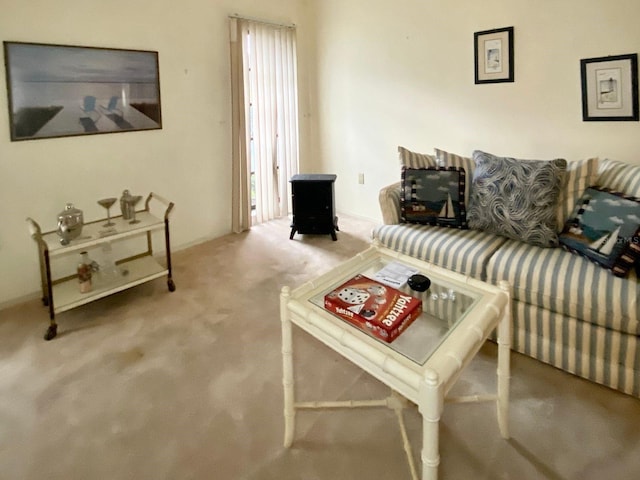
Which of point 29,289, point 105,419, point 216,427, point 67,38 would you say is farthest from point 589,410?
point 67,38

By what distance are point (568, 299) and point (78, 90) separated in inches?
128

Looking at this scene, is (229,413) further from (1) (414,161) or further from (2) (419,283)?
(1) (414,161)

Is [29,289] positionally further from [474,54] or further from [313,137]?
[474,54]

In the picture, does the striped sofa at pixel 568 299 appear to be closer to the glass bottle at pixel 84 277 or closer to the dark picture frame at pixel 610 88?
the dark picture frame at pixel 610 88

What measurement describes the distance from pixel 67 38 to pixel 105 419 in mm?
2480

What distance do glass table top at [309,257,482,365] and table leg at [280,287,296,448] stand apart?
0.41 feet

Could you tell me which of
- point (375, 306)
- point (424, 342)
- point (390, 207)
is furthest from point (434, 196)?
point (424, 342)

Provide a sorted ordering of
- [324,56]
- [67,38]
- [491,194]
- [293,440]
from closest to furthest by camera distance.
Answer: [293,440] < [491,194] < [67,38] < [324,56]

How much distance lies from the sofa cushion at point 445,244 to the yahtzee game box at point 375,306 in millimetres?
800

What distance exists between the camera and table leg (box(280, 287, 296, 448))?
1.64 meters

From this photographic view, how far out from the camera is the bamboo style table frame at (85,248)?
2470 millimetres

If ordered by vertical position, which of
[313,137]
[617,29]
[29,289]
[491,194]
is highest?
[617,29]

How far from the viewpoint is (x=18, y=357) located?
7.55ft

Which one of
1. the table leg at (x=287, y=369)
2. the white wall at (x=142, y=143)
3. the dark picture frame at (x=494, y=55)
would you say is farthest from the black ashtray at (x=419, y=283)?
the white wall at (x=142, y=143)
